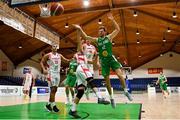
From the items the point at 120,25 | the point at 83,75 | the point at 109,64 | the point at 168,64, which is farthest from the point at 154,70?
the point at 83,75

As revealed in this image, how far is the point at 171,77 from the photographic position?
3712cm

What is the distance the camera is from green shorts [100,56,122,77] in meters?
5.83

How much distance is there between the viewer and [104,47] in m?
5.82

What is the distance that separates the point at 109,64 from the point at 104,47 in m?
0.42

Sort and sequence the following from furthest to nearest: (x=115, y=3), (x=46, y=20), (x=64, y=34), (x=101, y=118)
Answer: (x=64, y=34), (x=46, y=20), (x=115, y=3), (x=101, y=118)

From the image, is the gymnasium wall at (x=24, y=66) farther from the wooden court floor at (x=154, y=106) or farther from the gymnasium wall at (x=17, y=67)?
the wooden court floor at (x=154, y=106)

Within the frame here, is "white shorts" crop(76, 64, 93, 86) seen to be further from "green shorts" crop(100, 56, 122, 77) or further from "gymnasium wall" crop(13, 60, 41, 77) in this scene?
"gymnasium wall" crop(13, 60, 41, 77)

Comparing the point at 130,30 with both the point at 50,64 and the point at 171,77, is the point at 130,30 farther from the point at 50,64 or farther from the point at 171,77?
the point at 50,64

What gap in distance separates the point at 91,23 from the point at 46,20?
171 inches

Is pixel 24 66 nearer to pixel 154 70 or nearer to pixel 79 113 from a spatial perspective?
pixel 154 70

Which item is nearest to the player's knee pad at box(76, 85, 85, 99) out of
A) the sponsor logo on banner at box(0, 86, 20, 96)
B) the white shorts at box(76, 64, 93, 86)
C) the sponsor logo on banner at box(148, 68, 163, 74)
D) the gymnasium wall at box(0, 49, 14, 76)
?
the white shorts at box(76, 64, 93, 86)

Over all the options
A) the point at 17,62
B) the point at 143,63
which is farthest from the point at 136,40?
the point at 17,62

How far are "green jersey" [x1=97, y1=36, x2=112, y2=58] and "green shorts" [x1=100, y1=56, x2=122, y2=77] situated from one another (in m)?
0.10

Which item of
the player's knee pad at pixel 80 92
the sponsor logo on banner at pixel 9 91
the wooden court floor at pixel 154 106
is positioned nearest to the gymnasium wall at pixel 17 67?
the sponsor logo on banner at pixel 9 91
